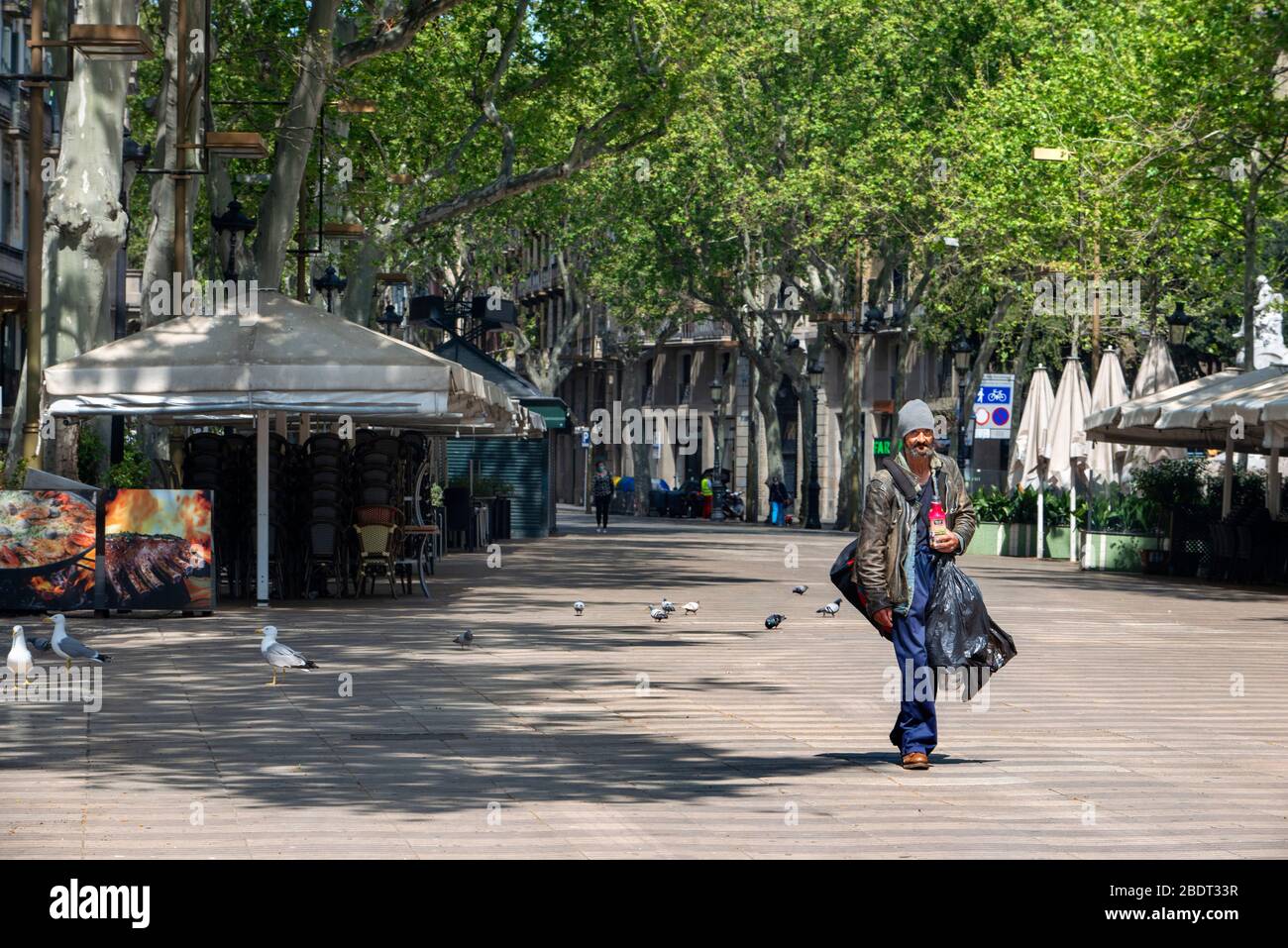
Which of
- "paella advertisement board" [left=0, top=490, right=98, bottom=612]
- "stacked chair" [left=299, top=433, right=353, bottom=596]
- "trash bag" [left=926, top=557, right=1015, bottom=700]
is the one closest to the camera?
"trash bag" [left=926, top=557, right=1015, bottom=700]

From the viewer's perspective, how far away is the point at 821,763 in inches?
418

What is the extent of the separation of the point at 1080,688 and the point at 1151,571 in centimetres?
1944

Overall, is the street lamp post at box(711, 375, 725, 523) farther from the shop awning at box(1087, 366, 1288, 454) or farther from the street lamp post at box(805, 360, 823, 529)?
the shop awning at box(1087, 366, 1288, 454)

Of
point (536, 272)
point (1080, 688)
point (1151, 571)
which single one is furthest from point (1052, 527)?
point (536, 272)

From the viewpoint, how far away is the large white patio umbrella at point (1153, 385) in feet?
115

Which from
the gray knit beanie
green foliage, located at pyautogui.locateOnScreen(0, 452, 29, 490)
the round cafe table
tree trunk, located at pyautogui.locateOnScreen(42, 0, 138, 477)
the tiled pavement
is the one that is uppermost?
tree trunk, located at pyautogui.locateOnScreen(42, 0, 138, 477)

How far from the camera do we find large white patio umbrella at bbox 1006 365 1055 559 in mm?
37938

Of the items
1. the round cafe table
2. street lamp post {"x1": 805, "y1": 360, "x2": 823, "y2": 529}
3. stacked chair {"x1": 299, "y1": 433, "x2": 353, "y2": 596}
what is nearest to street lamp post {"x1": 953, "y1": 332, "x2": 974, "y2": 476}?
street lamp post {"x1": 805, "y1": 360, "x2": 823, "y2": 529}

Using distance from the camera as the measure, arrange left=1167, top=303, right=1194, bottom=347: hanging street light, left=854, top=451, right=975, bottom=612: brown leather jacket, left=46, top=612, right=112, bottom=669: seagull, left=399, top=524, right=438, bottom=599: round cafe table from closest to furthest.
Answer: left=854, top=451, right=975, bottom=612: brown leather jacket
left=46, top=612, right=112, bottom=669: seagull
left=399, top=524, right=438, bottom=599: round cafe table
left=1167, top=303, right=1194, bottom=347: hanging street light

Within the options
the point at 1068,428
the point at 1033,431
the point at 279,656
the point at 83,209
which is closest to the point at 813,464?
the point at 1033,431

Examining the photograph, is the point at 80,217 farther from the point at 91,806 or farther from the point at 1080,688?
the point at 91,806

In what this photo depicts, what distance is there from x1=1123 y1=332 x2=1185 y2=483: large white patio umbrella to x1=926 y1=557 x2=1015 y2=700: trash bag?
24839 millimetres

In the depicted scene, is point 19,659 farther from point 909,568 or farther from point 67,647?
point 909,568

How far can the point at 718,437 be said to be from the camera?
82938mm
